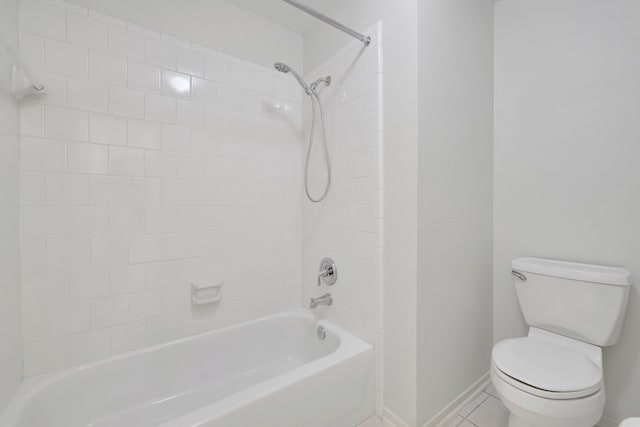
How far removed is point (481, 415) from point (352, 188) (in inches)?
54.9

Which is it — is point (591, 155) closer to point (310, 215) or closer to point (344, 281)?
point (344, 281)

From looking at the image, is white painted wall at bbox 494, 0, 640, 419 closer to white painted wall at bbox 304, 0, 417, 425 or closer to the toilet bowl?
the toilet bowl

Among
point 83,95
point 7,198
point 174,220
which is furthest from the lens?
point 174,220

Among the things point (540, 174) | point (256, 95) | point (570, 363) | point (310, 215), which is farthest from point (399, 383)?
point (256, 95)

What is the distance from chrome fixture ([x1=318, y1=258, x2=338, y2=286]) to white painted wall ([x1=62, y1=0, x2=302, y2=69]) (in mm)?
1376

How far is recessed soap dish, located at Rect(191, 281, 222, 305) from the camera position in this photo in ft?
5.11

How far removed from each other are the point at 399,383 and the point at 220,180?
1485 millimetres

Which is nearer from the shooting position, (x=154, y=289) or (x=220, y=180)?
(x=154, y=289)

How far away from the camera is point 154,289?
147 cm

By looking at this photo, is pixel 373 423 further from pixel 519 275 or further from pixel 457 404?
pixel 519 275

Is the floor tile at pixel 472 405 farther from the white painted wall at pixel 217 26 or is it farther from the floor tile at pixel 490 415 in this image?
the white painted wall at pixel 217 26

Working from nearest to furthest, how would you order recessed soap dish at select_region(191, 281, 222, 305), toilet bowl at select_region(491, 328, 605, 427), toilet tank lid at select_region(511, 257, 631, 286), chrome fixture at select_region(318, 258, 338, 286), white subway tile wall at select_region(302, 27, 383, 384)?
toilet bowl at select_region(491, 328, 605, 427), toilet tank lid at select_region(511, 257, 631, 286), white subway tile wall at select_region(302, 27, 383, 384), recessed soap dish at select_region(191, 281, 222, 305), chrome fixture at select_region(318, 258, 338, 286)

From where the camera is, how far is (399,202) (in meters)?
1.32

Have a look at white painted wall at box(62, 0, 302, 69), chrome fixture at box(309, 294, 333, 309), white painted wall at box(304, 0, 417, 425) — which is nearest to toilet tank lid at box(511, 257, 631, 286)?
white painted wall at box(304, 0, 417, 425)
